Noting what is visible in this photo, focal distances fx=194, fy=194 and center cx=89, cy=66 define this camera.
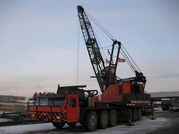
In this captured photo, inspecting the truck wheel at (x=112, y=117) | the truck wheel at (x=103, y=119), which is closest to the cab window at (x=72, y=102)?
the truck wheel at (x=103, y=119)

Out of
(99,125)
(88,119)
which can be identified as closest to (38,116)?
(88,119)

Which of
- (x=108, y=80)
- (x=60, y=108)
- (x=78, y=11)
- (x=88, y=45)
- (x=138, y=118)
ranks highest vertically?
(x=78, y=11)

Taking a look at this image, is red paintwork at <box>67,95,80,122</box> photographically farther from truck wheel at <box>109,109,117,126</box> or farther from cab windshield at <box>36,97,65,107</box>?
truck wheel at <box>109,109,117,126</box>

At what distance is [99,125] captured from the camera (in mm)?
11945

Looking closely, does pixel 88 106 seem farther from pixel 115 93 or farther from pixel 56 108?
pixel 115 93

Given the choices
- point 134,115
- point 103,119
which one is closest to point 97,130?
point 103,119

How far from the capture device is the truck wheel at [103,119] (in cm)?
1186

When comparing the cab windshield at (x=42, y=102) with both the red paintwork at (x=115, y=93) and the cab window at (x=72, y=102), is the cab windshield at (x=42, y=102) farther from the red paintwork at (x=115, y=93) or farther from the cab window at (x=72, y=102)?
the red paintwork at (x=115, y=93)

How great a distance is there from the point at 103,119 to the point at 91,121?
1264 millimetres

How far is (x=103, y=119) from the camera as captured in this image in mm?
12055

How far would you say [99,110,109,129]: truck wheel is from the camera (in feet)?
38.9

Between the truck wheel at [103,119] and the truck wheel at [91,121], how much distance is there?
63cm

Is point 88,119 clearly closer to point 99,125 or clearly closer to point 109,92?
point 99,125

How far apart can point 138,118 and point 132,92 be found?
7.75 feet
